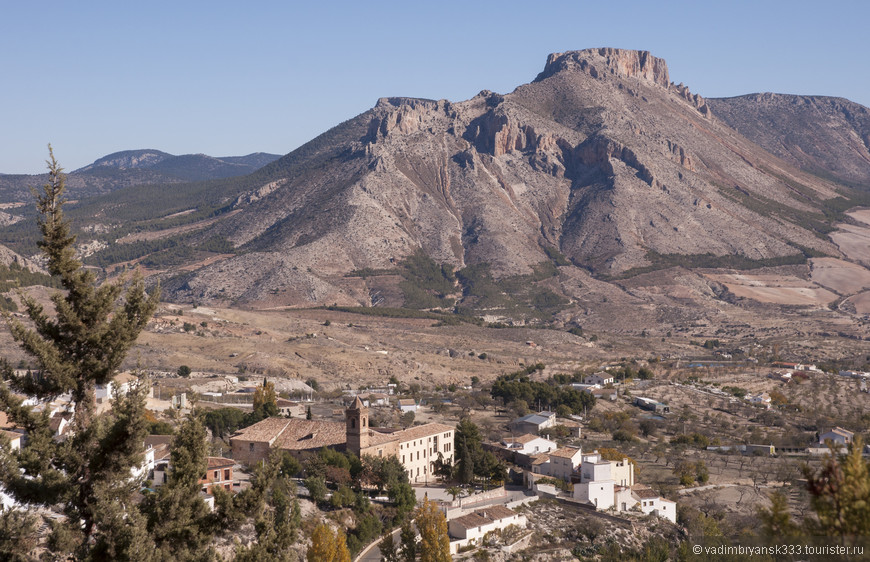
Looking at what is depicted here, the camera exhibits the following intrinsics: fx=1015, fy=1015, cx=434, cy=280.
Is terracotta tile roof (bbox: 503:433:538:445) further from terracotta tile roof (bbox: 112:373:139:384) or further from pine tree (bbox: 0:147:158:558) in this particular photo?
pine tree (bbox: 0:147:158:558)

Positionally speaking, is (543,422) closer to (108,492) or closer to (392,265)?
(108,492)

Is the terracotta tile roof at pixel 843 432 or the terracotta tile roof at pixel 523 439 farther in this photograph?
the terracotta tile roof at pixel 843 432

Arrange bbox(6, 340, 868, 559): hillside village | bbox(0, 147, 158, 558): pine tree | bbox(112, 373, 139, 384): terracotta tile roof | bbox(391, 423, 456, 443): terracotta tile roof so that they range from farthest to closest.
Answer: bbox(391, 423, 456, 443): terracotta tile roof, bbox(6, 340, 868, 559): hillside village, bbox(112, 373, 139, 384): terracotta tile roof, bbox(0, 147, 158, 558): pine tree

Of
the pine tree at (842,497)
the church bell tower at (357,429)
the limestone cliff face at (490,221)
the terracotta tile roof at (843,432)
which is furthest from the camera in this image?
the limestone cliff face at (490,221)

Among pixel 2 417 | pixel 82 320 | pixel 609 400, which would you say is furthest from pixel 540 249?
pixel 82 320

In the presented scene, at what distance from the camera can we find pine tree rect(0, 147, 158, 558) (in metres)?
16.2

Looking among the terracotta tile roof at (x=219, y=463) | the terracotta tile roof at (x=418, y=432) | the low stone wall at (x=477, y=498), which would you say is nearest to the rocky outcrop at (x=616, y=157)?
the terracotta tile roof at (x=418, y=432)

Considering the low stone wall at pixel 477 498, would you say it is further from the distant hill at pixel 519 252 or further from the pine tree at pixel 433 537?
the distant hill at pixel 519 252

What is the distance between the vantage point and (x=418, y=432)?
167 feet

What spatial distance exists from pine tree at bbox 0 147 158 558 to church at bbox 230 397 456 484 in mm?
29622

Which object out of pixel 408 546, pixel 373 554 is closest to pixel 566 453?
pixel 373 554

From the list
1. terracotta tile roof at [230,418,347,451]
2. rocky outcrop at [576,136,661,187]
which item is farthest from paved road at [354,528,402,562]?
rocky outcrop at [576,136,661,187]

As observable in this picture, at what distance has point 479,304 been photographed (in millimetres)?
159000

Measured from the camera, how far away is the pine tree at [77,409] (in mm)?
16250
